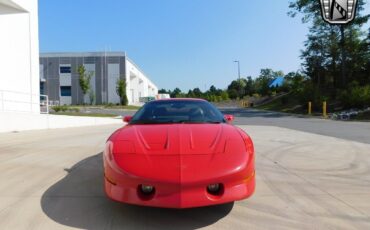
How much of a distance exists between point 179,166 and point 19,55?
15.8 metres

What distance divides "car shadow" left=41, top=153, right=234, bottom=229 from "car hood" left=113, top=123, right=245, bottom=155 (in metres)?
0.70

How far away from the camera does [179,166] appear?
133 inches

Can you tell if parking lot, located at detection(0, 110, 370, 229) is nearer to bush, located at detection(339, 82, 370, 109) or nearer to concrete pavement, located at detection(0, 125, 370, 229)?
concrete pavement, located at detection(0, 125, 370, 229)

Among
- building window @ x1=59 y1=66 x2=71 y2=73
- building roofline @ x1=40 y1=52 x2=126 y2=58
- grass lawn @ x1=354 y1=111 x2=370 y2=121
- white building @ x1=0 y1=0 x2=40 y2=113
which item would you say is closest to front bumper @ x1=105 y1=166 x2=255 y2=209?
white building @ x1=0 y1=0 x2=40 y2=113

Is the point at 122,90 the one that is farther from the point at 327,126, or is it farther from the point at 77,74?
the point at 327,126

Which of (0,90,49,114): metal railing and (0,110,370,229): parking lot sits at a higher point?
(0,90,49,114): metal railing

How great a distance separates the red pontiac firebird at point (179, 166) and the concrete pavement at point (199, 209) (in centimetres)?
36

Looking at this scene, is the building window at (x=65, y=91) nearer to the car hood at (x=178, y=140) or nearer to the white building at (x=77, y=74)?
the white building at (x=77, y=74)

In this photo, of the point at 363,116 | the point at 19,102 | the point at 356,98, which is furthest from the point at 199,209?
the point at 356,98

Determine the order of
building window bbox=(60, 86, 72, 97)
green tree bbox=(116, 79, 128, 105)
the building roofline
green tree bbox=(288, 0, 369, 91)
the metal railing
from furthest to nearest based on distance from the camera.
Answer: building window bbox=(60, 86, 72, 97)
the building roofline
green tree bbox=(116, 79, 128, 105)
green tree bbox=(288, 0, 369, 91)
the metal railing

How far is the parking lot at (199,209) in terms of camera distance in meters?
→ 3.59

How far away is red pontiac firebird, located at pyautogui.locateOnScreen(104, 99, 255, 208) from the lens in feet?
10.8

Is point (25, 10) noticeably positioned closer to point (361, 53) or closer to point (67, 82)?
point (361, 53)

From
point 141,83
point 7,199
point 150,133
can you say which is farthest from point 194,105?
point 141,83
